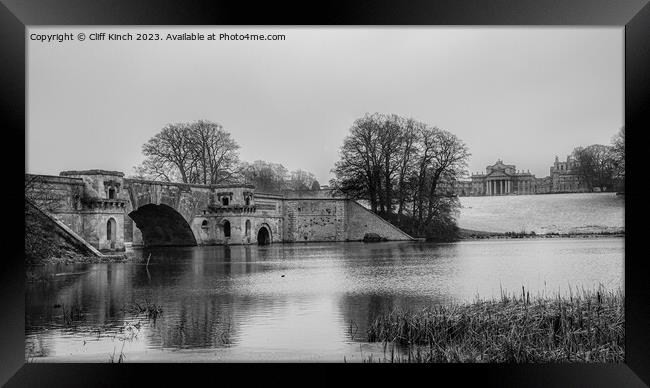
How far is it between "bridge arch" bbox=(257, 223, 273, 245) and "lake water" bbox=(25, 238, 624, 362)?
1372 cm

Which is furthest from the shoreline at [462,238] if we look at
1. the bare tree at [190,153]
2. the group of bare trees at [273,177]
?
the group of bare trees at [273,177]

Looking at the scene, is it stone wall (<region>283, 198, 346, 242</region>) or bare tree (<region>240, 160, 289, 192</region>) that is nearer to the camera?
bare tree (<region>240, 160, 289, 192</region>)

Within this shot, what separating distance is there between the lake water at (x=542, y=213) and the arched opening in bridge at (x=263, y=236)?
946 cm

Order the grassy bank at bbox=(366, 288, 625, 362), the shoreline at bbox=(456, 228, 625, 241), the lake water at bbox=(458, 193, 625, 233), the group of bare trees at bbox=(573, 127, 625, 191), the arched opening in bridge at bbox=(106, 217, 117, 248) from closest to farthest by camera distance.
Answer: the grassy bank at bbox=(366, 288, 625, 362) → the group of bare trees at bbox=(573, 127, 625, 191) → the arched opening in bridge at bbox=(106, 217, 117, 248) → the lake water at bbox=(458, 193, 625, 233) → the shoreline at bbox=(456, 228, 625, 241)

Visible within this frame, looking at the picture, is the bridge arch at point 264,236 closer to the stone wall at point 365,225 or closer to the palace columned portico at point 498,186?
the stone wall at point 365,225

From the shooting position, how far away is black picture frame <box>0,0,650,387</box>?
604 cm

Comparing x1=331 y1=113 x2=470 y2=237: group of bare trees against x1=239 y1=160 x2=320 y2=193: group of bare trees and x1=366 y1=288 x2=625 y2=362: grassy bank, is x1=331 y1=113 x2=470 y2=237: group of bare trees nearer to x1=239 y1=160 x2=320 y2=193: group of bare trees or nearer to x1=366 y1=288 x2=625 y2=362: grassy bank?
x1=239 y1=160 x2=320 y2=193: group of bare trees

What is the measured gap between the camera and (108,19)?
6316 millimetres

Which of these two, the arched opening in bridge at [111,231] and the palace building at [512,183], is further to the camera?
the palace building at [512,183]

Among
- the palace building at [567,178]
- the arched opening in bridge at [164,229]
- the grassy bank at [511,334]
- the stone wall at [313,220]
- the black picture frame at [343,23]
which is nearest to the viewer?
the black picture frame at [343,23]

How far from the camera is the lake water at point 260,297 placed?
7.32m

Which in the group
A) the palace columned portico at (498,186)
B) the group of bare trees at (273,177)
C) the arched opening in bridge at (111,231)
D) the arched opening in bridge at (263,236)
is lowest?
the arched opening in bridge at (263,236)

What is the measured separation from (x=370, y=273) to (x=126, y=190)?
10223 mm

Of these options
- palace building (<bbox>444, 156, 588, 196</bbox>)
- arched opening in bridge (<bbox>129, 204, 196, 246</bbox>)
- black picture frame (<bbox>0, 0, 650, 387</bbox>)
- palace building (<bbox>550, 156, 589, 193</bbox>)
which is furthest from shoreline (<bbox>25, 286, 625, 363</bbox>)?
arched opening in bridge (<bbox>129, 204, 196, 246</bbox>)
